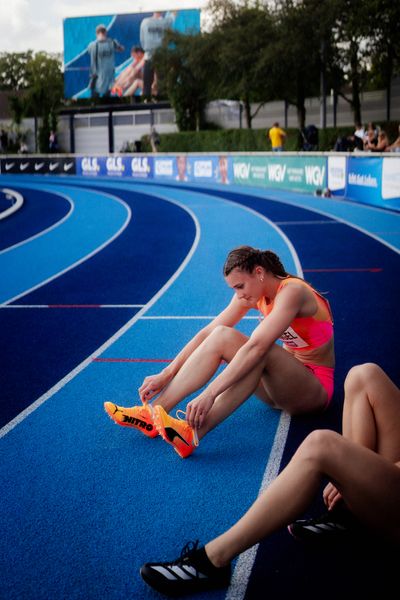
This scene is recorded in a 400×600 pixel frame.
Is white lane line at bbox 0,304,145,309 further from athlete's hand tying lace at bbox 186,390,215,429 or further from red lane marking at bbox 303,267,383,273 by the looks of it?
athlete's hand tying lace at bbox 186,390,215,429

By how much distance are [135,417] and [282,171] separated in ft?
71.6

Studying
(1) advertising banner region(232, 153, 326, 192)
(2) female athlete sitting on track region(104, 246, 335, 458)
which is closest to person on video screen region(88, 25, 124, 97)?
(1) advertising banner region(232, 153, 326, 192)

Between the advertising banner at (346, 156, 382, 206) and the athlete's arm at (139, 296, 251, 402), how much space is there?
14.0 metres

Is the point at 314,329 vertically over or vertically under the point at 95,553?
over

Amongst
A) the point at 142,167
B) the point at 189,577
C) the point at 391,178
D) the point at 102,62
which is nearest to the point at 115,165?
the point at 142,167

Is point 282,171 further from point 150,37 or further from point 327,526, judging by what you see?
point 150,37

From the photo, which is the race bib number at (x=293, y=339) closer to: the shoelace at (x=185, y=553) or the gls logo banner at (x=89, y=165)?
the shoelace at (x=185, y=553)

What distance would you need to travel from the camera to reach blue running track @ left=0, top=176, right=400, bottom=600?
3.26 meters

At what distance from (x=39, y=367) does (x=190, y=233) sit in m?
9.36

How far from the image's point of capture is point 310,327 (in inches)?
182

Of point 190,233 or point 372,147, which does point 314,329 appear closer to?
point 190,233

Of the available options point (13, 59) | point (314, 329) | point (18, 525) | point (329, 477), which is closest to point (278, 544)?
point (329, 477)

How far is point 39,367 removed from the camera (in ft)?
20.7

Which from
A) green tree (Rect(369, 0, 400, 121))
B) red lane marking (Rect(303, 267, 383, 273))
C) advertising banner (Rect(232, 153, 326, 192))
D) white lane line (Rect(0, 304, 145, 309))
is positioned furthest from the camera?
green tree (Rect(369, 0, 400, 121))
